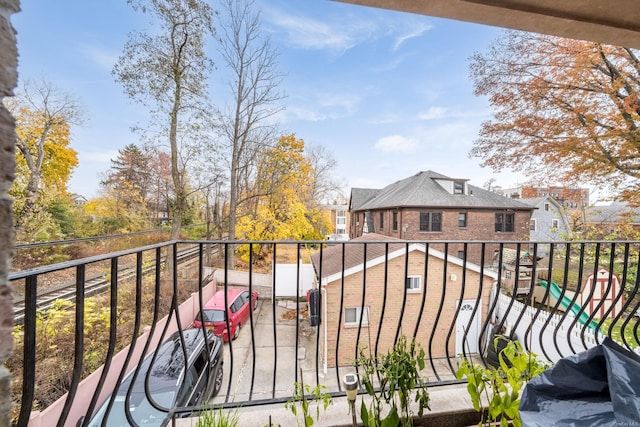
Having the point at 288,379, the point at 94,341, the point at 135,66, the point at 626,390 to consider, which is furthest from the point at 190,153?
the point at 626,390

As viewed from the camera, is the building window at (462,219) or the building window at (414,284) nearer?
the building window at (414,284)

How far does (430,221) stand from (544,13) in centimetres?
1304

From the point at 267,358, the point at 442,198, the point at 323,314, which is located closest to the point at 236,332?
the point at 267,358

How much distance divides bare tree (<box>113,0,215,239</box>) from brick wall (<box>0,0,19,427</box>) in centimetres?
852

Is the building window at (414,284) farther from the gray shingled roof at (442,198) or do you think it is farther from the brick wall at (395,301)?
the gray shingled roof at (442,198)

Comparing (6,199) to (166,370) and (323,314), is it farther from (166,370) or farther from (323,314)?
(323,314)

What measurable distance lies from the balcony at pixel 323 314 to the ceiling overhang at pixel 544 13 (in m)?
1.06

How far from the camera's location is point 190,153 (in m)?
8.41

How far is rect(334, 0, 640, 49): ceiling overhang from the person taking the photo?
3.48 ft

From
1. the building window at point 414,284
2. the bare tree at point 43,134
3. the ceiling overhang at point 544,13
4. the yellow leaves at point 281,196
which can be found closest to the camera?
the ceiling overhang at point 544,13

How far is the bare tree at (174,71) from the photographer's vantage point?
280 inches

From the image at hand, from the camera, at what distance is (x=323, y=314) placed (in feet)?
19.1

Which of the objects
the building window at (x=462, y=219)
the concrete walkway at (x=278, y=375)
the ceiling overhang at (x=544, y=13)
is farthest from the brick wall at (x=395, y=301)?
the building window at (x=462, y=219)

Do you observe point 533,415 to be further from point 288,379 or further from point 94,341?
point 288,379
